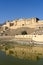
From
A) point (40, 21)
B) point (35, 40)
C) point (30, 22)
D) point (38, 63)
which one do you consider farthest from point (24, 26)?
point (38, 63)

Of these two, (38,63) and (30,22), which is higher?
(30,22)

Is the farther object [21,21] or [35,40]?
[21,21]

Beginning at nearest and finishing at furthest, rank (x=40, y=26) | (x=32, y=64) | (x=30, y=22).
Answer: (x=32, y=64) < (x=40, y=26) < (x=30, y=22)

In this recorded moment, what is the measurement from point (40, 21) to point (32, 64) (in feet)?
122

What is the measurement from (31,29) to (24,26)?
3.85 metres

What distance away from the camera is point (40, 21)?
52.6m

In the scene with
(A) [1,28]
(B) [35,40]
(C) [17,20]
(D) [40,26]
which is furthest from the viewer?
(A) [1,28]

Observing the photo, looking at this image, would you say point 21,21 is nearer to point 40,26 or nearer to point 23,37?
point 40,26

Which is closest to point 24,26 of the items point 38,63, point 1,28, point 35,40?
point 1,28

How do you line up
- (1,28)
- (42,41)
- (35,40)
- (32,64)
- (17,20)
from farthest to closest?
(1,28) → (17,20) → (35,40) → (42,41) → (32,64)

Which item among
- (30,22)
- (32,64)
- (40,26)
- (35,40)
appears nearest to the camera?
(32,64)

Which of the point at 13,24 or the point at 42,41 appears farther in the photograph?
the point at 13,24

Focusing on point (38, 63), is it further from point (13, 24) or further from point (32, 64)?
point (13, 24)

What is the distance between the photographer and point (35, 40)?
35688mm
